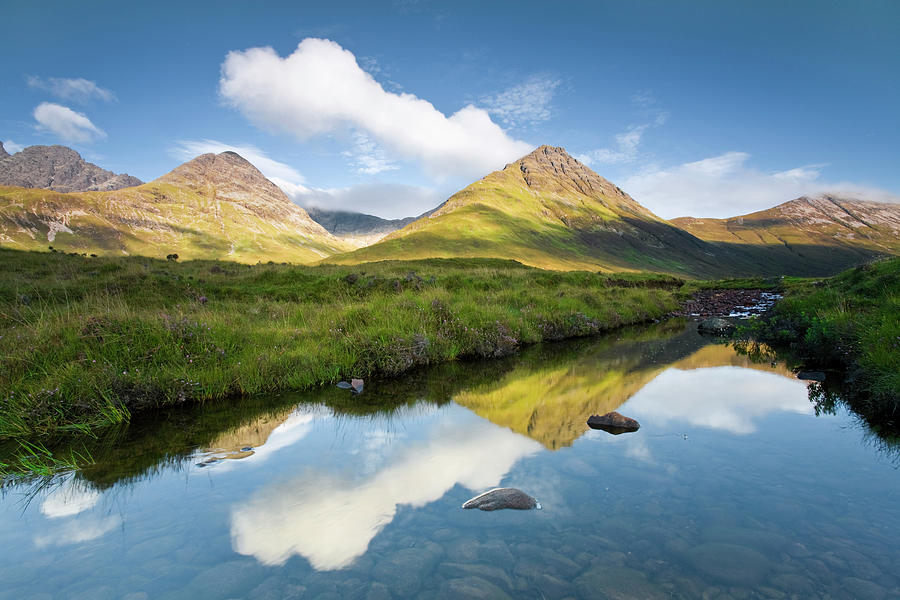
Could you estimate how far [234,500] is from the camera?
18.5 ft

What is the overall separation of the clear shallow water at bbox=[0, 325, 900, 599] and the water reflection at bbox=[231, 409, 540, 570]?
0.10 feet

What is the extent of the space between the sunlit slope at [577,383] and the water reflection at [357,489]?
87cm

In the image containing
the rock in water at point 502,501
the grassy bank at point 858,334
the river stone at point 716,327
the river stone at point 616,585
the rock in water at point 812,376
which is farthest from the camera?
the river stone at point 716,327

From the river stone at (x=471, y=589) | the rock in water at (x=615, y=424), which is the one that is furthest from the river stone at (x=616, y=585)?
the rock in water at (x=615, y=424)

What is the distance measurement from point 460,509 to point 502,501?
0.56 m

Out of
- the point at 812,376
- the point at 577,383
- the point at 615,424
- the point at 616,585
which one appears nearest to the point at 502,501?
the point at 616,585

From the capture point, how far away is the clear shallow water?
4.11m

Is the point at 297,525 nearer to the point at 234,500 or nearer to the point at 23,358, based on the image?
the point at 234,500

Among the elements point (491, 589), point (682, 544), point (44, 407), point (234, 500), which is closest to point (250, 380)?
point (44, 407)

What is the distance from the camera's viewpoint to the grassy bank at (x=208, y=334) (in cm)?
827

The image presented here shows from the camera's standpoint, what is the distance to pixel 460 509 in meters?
5.38

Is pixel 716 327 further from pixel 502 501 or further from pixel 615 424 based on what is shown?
pixel 502 501

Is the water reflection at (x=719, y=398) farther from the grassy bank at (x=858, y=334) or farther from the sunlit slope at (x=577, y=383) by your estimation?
the grassy bank at (x=858, y=334)

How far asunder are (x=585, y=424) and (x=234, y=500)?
635 cm
